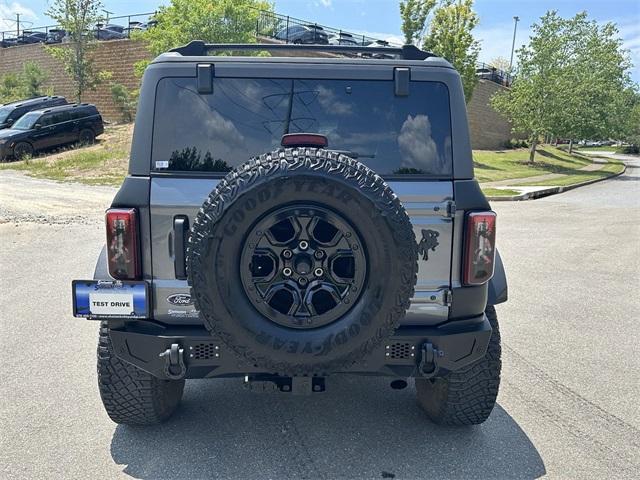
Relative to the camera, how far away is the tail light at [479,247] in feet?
8.91

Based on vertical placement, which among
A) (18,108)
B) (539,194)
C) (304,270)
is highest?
(18,108)

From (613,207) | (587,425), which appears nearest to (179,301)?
(587,425)

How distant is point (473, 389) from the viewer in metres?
3.16

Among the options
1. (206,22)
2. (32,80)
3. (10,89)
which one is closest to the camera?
(206,22)

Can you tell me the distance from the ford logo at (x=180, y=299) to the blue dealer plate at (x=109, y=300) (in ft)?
0.40

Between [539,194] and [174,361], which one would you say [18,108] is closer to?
[539,194]

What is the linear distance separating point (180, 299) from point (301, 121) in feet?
3.61

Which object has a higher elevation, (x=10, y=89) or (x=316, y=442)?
(x=10, y=89)

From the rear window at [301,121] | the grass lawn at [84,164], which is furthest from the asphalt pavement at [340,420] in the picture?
the grass lawn at [84,164]

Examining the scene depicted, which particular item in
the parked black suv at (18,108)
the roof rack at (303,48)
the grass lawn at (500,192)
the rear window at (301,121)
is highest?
the parked black suv at (18,108)

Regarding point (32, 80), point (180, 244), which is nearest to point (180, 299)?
point (180, 244)

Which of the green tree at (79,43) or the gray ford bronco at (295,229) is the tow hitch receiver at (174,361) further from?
the green tree at (79,43)

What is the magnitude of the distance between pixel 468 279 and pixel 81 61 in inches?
1260

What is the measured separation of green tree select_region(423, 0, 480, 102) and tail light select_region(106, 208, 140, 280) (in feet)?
83.6
